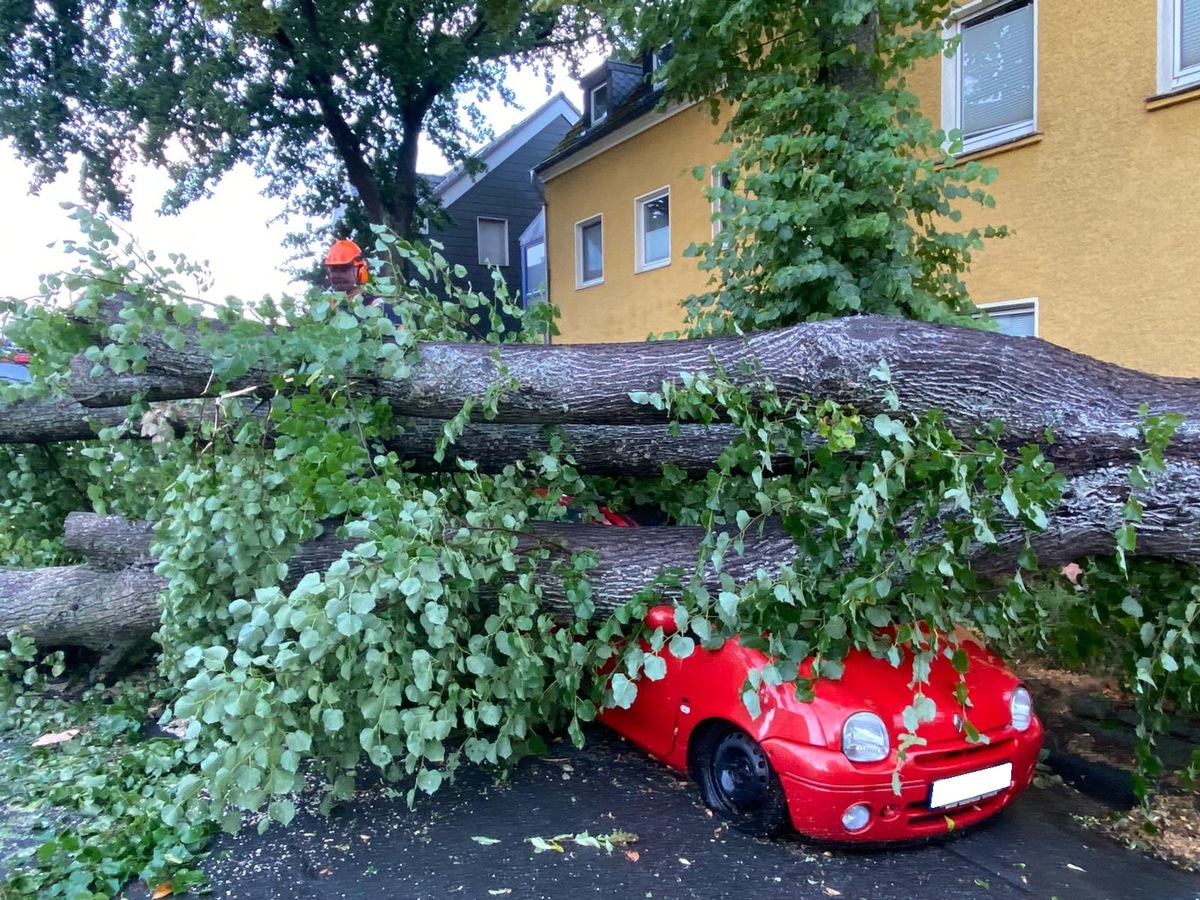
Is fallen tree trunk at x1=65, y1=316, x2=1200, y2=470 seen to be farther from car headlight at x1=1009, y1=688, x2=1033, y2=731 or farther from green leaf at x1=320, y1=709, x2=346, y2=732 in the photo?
green leaf at x1=320, y1=709, x2=346, y2=732

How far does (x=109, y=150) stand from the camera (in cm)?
1631

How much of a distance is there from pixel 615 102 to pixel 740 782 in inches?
588

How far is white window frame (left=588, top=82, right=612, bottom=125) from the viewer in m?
16.1

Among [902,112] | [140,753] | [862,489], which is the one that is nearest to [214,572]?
[140,753]

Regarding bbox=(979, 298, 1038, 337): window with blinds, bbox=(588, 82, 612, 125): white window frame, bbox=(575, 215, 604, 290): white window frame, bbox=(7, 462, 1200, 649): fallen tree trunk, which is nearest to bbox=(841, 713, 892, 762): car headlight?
bbox=(7, 462, 1200, 649): fallen tree trunk

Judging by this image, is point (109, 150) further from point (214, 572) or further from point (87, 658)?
point (214, 572)

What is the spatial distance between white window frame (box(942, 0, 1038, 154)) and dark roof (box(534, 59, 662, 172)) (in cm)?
539

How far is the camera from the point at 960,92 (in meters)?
8.30

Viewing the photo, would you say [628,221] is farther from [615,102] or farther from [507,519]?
[507,519]

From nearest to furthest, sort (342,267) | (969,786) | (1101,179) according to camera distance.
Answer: (969,786) < (342,267) < (1101,179)

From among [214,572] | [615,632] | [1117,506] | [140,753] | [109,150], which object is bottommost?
[140,753]

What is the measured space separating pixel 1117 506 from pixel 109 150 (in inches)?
726

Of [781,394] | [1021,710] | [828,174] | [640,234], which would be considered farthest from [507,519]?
[640,234]

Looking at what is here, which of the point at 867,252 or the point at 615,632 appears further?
the point at 867,252
